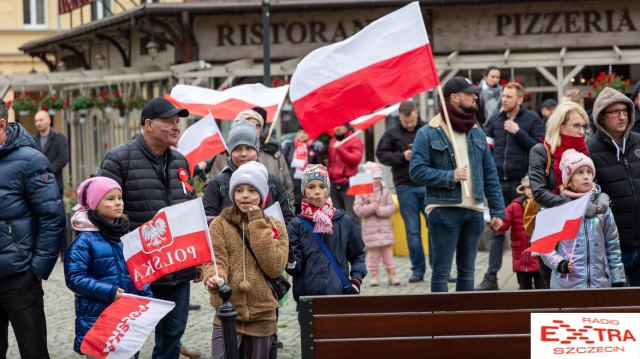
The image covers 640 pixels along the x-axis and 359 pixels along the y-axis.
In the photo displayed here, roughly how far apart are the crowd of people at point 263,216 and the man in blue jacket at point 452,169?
0.04 ft

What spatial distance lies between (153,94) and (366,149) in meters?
4.72

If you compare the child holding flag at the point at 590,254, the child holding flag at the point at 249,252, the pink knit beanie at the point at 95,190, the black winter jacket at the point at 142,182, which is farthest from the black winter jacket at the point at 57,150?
the child holding flag at the point at 590,254

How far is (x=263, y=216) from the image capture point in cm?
697

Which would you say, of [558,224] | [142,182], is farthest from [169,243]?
[558,224]

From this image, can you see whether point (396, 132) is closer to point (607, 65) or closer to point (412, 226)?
point (412, 226)

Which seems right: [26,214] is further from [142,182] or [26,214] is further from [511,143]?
[511,143]

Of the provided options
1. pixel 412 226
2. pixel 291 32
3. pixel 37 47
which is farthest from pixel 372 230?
pixel 37 47

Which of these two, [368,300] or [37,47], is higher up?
[37,47]

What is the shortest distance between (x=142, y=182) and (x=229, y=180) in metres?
0.89

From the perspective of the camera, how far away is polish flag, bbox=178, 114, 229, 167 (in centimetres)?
1092

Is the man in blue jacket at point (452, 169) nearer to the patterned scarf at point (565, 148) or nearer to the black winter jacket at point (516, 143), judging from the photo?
the patterned scarf at point (565, 148)

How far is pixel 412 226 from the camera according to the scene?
13.1 m

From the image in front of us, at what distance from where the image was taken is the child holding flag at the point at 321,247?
24.3 feet

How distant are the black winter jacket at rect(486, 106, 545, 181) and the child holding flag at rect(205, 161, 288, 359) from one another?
5.33 m
